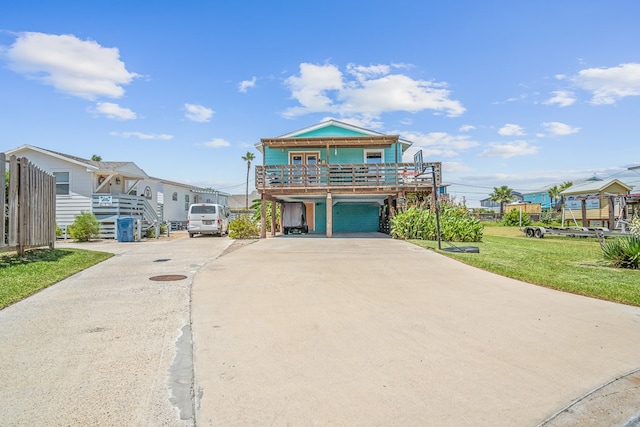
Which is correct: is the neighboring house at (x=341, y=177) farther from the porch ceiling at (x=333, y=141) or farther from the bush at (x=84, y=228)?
the bush at (x=84, y=228)

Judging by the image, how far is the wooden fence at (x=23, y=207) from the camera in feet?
31.5

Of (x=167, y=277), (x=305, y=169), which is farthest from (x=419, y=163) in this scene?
(x=167, y=277)

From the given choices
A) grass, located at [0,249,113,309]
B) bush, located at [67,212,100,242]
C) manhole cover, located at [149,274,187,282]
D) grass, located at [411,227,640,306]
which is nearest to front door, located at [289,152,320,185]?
grass, located at [411,227,640,306]

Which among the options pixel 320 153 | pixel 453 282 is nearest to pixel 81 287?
pixel 453 282

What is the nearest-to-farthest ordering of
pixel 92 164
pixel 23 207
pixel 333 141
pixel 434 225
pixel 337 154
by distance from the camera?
pixel 23 207 → pixel 434 225 → pixel 333 141 → pixel 92 164 → pixel 337 154

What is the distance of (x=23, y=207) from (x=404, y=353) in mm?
10370

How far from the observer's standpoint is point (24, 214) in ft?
33.3

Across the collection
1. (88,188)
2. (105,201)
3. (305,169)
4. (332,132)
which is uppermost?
(332,132)

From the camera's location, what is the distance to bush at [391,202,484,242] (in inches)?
690

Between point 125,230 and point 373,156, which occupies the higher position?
point 373,156

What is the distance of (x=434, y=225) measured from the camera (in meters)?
18.0

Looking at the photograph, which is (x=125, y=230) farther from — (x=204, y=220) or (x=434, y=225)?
(x=434, y=225)

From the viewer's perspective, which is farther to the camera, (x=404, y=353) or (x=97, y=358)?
(x=404, y=353)

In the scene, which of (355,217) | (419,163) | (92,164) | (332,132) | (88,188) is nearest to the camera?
(419,163)
